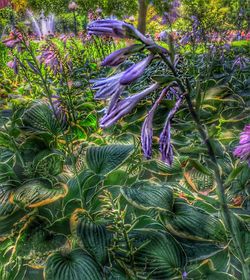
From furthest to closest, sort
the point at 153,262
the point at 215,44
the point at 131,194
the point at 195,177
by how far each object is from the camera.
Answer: the point at 215,44 < the point at 195,177 < the point at 131,194 < the point at 153,262

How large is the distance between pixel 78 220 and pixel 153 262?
0.43 meters

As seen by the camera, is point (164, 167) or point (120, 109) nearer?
point (120, 109)

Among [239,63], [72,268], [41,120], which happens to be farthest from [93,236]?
[239,63]

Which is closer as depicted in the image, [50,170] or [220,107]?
[50,170]

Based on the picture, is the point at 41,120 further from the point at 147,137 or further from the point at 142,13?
the point at 142,13

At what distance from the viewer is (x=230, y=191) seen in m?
1.94

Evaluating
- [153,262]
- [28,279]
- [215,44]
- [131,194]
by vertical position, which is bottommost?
[28,279]

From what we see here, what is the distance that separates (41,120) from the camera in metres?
2.65

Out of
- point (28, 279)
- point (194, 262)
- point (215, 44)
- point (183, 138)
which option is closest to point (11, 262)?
point (28, 279)

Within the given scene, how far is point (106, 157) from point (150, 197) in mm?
562

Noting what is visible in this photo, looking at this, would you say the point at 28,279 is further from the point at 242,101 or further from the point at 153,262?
the point at 242,101

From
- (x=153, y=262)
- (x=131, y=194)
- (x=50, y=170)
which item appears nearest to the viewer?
(x=153, y=262)

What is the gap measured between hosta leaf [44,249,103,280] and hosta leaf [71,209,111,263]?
4cm

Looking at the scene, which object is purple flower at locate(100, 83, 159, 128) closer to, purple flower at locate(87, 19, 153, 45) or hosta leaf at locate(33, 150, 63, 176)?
purple flower at locate(87, 19, 153, 45)
